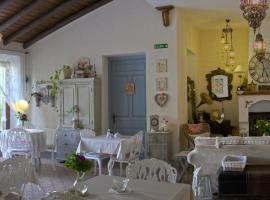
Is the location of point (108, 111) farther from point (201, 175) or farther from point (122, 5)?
point (201, 175)

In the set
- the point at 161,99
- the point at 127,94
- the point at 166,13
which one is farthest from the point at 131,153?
the point at 166,13

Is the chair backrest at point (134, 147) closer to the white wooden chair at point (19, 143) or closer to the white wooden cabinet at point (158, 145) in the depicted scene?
the white wooden cabinet at point (158, 145)

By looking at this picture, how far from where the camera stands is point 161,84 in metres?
7.40

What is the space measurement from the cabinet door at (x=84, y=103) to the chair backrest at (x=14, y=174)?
165 inches

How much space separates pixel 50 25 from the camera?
8.48 m

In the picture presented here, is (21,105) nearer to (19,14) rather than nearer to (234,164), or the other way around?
(19,14)

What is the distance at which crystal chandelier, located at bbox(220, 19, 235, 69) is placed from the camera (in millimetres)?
8789

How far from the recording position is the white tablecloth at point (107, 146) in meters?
5.93

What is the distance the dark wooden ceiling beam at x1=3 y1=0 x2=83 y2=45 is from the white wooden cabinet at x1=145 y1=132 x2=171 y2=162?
3.22 meters

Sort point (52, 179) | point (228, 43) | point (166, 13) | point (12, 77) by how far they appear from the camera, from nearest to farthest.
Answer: point (52, 179)
point (166, 13)
point (12, 77)
point (228, 43)

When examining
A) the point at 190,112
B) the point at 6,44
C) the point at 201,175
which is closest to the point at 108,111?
the point at 190,112

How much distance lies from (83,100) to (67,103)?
454 millimetres

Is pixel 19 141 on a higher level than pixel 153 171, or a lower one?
lower

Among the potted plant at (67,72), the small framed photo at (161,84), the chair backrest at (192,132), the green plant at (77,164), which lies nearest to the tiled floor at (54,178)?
the chair backrest at (192,132)
